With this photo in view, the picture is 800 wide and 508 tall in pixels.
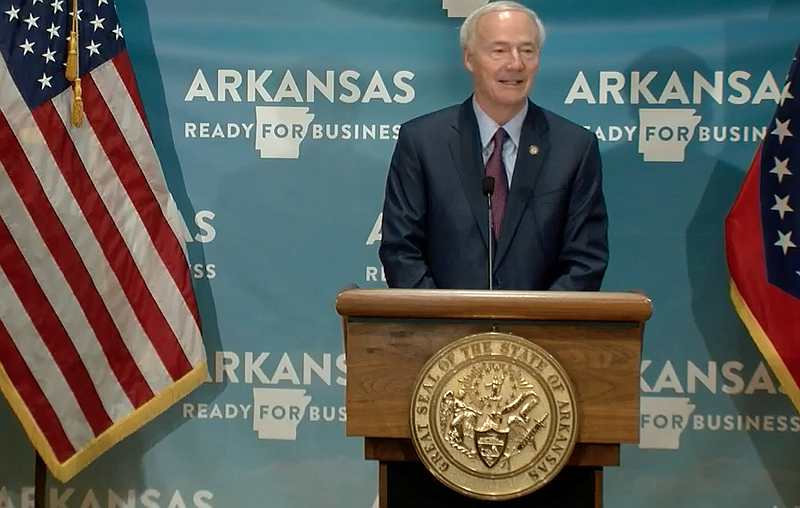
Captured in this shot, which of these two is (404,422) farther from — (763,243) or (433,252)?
(763,243)

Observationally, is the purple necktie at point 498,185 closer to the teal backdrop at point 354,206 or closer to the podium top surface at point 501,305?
the podium top surface at point 501,305

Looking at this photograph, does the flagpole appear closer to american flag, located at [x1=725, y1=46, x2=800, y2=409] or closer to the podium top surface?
the podium top surface

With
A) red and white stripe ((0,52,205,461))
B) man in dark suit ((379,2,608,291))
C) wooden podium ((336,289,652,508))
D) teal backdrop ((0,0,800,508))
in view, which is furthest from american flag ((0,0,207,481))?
wooden podium ((336,289,652,508))

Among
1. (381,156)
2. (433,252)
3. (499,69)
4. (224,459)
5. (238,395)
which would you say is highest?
(499,69)

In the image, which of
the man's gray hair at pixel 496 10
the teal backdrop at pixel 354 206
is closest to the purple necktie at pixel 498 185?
the man's gray hair at pixel 496 10

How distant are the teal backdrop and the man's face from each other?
2.26ft

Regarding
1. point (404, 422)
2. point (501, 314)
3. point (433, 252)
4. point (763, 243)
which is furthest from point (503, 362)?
point (763, 243)

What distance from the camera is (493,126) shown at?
208cm

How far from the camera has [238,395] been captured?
113 inches

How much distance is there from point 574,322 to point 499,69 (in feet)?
2.47

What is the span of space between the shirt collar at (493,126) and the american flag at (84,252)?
3.67 feet

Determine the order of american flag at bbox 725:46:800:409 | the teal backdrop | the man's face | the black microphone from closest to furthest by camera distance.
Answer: the black microphone
the man's face
american flag at bbox 725:46:800:409
the teal backdrop

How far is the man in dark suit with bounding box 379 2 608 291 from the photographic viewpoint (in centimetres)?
195

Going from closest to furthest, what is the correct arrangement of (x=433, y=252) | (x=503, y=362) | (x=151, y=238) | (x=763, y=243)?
(x=503, y=362) → (x=433, y=252) → (x=763, y=243) → (x=151, y=238)
